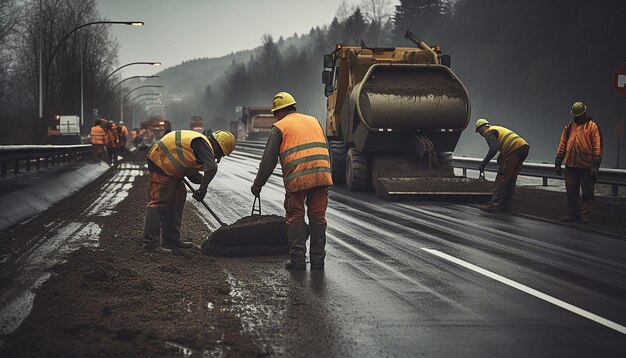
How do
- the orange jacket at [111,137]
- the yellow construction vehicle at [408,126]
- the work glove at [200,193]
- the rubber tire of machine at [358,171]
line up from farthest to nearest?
the orange jacket at [111,137] < the rubber tire of machine at [358,171] < the yellow construction vehicle at [408,126] < the work glove at [200,193]

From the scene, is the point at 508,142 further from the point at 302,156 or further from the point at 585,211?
the point at 302,156

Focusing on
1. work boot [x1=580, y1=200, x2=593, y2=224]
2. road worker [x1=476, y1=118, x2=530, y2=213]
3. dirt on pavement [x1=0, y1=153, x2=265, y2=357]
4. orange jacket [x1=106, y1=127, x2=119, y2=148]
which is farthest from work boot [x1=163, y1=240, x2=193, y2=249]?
orange jacket [x1=106, y1=127, x2=119, y2=148]

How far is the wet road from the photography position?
4.46m

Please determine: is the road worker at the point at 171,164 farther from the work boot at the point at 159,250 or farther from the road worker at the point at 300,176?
the road worker at the point at 300,176

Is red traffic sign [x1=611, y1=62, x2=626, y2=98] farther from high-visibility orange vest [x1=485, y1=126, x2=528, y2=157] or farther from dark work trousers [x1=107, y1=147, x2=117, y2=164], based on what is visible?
dark work trousers [x1=107, y1=147, x2=117, y2=164]

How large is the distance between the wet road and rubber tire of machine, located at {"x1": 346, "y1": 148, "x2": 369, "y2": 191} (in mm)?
6232

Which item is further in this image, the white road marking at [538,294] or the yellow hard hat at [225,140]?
the yellow hard hat at [225,140]

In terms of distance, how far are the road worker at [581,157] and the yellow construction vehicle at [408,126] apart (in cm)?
266

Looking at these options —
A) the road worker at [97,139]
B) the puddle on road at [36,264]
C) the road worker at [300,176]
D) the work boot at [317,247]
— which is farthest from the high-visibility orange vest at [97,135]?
the work boot at [317,247]

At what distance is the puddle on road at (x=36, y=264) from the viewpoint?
16.5 feet

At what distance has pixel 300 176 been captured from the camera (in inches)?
277

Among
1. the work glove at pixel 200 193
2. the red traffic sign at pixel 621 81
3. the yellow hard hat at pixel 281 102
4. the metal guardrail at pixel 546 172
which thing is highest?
the red traffic sign at pixel 621 81

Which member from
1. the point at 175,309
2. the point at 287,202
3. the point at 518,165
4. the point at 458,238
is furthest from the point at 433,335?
the point at 518,165

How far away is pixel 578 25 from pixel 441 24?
28.3 metres
